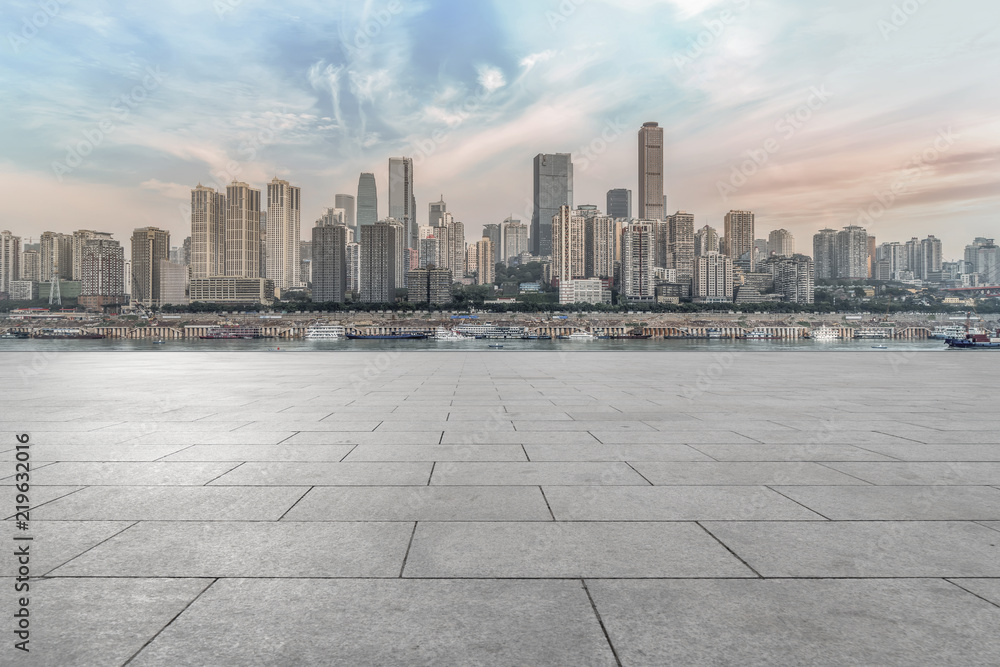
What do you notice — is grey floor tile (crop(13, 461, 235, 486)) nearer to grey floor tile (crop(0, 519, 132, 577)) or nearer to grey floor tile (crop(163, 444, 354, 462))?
grey floor tile (crop(163, 444, 354, 462))

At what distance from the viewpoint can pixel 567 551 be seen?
156 inches

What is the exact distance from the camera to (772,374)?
729 inches

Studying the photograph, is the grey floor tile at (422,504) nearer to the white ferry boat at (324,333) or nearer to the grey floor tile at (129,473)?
the grey floor tile at (129,473)

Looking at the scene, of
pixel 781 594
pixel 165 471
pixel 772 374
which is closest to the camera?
pixel 781 594

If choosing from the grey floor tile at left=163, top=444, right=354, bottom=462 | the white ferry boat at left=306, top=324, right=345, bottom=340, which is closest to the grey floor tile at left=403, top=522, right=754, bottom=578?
the grey floor tile at left=163, top=444, right=354, bottom=462

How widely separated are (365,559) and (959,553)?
4.02 meters

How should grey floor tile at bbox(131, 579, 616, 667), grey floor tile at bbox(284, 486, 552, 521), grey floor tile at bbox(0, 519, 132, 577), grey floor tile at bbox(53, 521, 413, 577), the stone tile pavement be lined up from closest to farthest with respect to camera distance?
1. grey floor tile at bbox(131, 579, 616, 667)
2. the stone tile pavement
3. grey floor tile at bbox(53, 521, 413, 577)
4. grey floor tile at bbox(0, 519, 132, 577)
5. grey floor tile at bbox(284, 486, 552, 521)

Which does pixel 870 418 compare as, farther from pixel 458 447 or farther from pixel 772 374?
pixel 772 374

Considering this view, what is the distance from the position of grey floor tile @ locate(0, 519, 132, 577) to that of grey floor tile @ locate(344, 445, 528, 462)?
2615 millimetres

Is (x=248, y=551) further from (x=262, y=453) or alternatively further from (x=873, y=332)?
(x=873, y=332)

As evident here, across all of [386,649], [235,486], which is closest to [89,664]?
[386,649]

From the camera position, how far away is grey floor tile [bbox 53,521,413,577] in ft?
11.9

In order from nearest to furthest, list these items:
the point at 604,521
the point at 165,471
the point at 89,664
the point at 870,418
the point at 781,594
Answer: the point at 89,664, the point at 781,594, the point at 604,521, the point at 165,471, the point at 870,418

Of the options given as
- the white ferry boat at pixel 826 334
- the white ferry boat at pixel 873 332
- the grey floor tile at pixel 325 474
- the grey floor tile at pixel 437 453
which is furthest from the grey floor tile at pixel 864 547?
the white ferry boat at pixel 873 332
